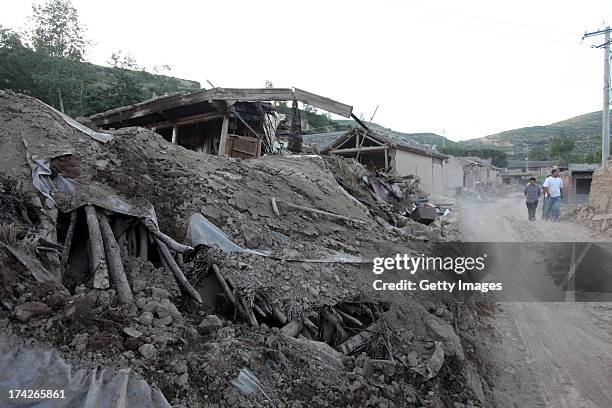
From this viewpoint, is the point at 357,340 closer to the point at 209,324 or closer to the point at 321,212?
the point at 209,324

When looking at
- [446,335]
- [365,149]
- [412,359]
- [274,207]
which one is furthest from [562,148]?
[412,359]

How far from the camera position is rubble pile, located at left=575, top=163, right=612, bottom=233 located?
9672mm

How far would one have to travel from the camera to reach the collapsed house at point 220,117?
9.06m

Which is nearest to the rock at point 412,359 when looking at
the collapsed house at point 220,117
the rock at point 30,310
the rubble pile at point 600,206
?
the rock at point 30,310

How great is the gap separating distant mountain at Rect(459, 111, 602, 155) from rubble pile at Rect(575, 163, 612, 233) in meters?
64.9

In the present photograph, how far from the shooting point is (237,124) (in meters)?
10.9

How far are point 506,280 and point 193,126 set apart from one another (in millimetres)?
9246

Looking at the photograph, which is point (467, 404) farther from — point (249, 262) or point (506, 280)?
point (506, 280)

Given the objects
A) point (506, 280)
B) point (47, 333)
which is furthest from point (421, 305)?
point (47, 333)

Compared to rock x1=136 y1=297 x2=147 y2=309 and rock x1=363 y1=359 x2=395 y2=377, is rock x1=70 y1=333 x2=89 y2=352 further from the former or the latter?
rock x1=363 y1=359 x2=395 y2=377

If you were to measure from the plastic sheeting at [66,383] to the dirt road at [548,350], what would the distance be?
3.39 m

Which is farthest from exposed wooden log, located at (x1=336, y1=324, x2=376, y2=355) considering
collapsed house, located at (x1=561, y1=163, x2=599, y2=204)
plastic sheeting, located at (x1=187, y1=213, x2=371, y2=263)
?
collapsed house, located at (x1=561, y1=163, x2=599, y2=204)

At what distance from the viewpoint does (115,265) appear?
327cm

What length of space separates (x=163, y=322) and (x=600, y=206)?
12805 mm
